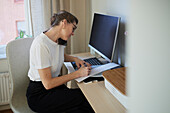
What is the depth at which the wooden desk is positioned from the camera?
41.4 inches

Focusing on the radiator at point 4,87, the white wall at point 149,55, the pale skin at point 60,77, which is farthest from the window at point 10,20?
the white wall at point 149,55

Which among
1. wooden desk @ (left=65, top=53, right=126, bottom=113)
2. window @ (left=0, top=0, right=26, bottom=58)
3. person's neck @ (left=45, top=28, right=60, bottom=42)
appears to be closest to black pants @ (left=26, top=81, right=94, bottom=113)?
wooden desk @ (left=65, top=53, right=126, bottom=113)

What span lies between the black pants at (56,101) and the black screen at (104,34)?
0.44 metres

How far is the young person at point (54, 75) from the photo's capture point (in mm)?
1338

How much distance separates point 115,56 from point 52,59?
24.5 inches

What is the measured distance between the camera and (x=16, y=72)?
1594 millimetres

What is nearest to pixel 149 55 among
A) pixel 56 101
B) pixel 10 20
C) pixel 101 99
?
pixel 101 99

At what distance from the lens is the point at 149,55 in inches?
12.7

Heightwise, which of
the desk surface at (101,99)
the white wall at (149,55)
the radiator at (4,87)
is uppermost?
the white wall at (149,55)

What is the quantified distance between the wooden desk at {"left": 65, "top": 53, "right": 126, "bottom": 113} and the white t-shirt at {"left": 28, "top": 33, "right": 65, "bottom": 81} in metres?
0.27

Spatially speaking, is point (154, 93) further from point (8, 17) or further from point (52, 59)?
point (8, 17)

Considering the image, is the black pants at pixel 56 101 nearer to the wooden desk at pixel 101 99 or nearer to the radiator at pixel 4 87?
the wooden desk at pixel 101 99

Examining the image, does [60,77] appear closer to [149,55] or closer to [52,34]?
[52,34]

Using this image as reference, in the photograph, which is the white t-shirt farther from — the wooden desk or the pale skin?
the wooden desk
